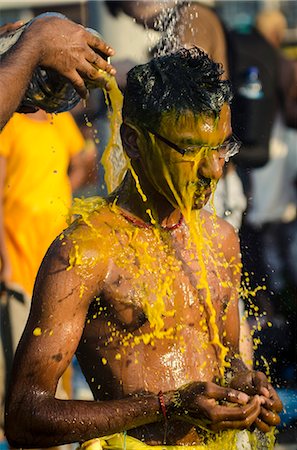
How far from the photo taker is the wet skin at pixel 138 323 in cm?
381

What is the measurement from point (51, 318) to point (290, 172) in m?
5.33

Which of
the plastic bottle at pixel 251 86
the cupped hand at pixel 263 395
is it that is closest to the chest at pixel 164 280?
the cupped hand at pixel 263 395

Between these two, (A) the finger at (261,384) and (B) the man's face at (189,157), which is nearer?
(A) the finger at (261,384)

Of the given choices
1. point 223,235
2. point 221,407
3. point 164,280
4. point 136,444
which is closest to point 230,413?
point 221,407

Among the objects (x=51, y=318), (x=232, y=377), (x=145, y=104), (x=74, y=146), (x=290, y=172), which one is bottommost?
(x=290, y=172)

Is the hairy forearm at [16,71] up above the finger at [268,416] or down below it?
above

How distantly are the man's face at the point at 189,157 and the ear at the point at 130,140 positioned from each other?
9 centimetres

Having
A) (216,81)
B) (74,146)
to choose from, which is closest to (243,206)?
(74,146)

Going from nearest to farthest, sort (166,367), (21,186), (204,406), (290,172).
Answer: (204,406), (166,367), (21,186), (290,172)

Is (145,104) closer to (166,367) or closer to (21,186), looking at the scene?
(166,367)

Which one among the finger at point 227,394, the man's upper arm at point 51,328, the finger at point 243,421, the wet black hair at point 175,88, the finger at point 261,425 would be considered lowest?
the finger at point 261,425

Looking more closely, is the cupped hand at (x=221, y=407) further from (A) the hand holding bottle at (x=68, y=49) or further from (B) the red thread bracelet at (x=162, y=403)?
(A) the hand holding bottle at (x=68, y=49)

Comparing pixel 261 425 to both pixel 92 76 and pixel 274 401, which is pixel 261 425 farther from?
pixel 92 76

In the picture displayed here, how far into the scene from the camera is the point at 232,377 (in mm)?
4098
